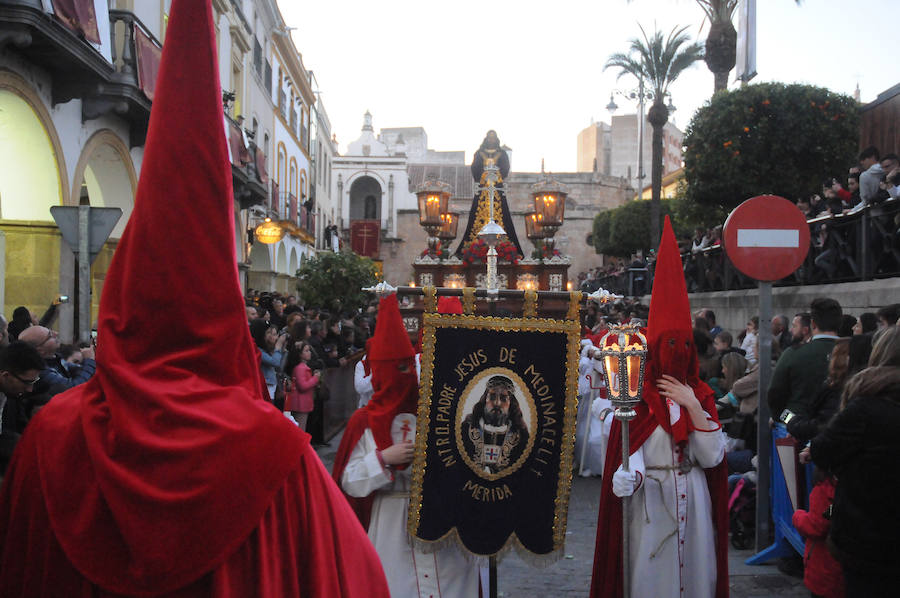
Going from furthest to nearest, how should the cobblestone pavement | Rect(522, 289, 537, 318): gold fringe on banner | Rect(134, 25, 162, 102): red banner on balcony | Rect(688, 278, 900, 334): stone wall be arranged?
Rect(134, 25, 162, 102): red banner on balcony < Rect(688, 278, 900, 334): stone wall < the cobblestone pavement < Rect(522, 289, 537, 318): gold fringe on banner

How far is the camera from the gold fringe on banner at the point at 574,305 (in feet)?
11.7

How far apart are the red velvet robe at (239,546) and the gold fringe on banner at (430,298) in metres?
1.91

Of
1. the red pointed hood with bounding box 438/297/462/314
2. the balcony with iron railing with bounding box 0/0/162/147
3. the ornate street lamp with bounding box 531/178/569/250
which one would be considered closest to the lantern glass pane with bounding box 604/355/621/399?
the red pointed hood with bounding box 438/297/462/314

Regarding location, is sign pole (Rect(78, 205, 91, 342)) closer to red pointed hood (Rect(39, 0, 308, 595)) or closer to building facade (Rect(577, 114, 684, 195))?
red pointed hood (Rect(39, 0, 308, 595))

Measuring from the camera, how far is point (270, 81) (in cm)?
2888

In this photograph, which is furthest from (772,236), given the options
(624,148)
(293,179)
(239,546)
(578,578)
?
(624,148)

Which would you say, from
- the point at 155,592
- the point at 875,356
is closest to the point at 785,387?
the point at 875,356

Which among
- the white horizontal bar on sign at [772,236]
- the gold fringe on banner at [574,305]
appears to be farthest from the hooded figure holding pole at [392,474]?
the white horizontal bar on sign at [772,236]

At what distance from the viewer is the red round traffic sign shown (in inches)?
224

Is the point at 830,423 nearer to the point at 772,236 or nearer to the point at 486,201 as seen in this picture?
the point at 772,236

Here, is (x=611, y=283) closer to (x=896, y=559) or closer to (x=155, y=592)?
(x=896, y=559)

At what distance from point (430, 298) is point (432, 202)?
11.4 metres

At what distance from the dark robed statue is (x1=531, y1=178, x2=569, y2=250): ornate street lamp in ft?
2.45

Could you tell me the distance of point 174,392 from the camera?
1.51 metres
